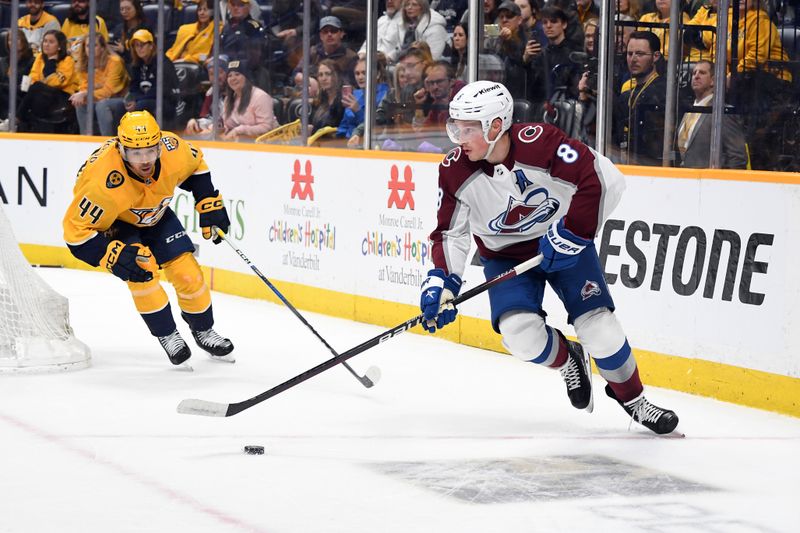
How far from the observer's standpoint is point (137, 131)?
203 inches

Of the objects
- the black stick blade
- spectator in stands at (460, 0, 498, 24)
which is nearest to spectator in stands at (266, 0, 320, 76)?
spectator in stands at (460, 0, 498, 24)

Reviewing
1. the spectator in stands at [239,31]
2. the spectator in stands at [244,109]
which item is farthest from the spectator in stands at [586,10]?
the spectator in stands at [239,31]

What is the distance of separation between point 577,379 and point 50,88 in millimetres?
6378

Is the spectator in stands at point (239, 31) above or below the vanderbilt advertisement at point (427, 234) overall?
above

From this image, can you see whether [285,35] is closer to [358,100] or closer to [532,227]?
[358,100]

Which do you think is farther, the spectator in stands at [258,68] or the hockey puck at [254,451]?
the spectator in stands at [258,68]

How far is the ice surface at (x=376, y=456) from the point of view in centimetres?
323

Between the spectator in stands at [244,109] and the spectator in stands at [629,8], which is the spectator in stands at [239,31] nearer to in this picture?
the spectator in stands at [244,109]

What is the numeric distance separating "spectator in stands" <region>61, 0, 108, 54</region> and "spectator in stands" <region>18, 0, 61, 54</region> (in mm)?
151

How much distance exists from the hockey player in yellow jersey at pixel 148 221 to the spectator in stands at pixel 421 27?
1.65 m

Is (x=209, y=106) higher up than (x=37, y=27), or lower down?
lower down

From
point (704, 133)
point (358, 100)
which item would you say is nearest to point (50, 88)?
point (358, 100)

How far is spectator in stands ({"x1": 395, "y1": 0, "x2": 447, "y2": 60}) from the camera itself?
22.1 feet

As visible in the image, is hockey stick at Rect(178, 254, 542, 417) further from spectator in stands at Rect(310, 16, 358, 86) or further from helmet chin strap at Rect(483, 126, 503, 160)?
spectator in stands at Rect(310, 16, 358, 86)
